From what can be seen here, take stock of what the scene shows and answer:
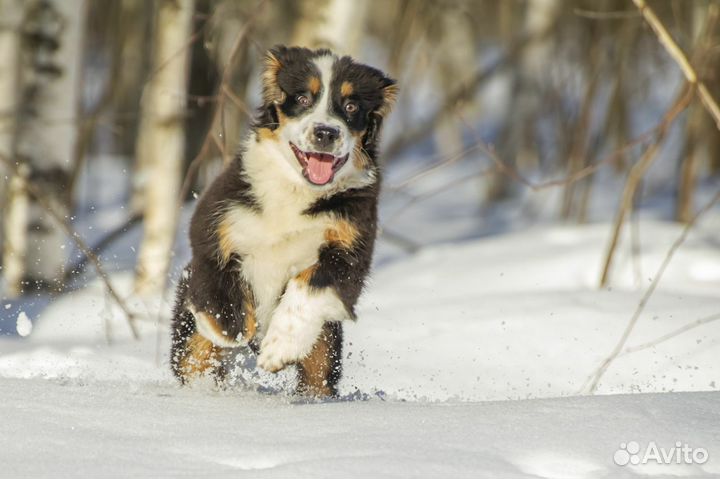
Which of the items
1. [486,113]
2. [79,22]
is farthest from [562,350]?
[486,113]

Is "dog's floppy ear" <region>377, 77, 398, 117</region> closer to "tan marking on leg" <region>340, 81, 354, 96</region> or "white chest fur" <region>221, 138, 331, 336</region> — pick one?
"tan marking on leg" <region>340, 81, 354, 96</region>

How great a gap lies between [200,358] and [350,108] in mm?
1286

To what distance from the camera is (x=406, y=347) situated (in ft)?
22.6

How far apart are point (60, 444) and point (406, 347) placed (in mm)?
3691

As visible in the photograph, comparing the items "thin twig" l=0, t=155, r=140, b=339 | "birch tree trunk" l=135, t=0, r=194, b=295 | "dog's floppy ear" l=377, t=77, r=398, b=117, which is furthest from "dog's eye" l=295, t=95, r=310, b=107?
"birch tree trunk" l=135, t=0, r=194, b=295

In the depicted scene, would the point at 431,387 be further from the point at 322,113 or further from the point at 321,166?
the point at 322,113

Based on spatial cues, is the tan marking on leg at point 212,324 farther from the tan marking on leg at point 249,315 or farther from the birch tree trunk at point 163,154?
the birch tree trunk at point 163,154

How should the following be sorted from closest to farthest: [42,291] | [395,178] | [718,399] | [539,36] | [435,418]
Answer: [435,418]
[718,399]
[42,291]
[539,36]
[395,178]

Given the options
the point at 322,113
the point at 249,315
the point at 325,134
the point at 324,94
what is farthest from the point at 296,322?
the point at 324,94

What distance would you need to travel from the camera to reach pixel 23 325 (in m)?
7.67

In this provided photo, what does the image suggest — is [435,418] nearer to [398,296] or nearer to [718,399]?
[718,399]

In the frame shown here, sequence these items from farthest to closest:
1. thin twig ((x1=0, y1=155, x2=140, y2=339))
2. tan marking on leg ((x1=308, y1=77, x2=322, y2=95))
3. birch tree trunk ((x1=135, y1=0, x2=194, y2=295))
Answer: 1. birch tree trunk ((x1=135, y1=0, x2=194, y2=295))
2. thin twig ((x1=0, y1=155, x2=140, y2=339))
3. tan marking on leg ((x1=308, y1=77, x2=322, y2=95))

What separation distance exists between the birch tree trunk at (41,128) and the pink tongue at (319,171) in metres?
4.56

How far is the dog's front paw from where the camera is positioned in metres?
4.66
